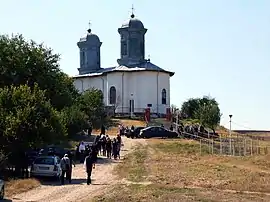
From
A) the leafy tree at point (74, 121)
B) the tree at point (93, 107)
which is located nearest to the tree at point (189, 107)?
the tree at point (93, 107)

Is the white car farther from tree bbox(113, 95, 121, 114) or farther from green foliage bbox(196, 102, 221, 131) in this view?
tree bbox(113, 95, 121, 114)

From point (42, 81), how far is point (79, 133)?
1378 cm

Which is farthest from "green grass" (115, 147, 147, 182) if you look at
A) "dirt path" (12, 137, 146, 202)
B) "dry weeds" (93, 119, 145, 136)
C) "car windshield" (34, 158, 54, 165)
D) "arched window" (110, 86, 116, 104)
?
"arched window" (110, 86, 116, 104)

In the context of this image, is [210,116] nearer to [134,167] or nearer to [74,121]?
[74,121]

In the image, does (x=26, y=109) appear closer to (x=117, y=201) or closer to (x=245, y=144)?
(x=117, y=201)

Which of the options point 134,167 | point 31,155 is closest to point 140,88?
point 134,167

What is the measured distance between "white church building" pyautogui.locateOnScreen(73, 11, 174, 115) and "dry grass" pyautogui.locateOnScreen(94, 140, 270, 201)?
117ft

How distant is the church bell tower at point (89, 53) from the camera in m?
98.1

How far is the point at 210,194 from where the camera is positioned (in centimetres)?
2681

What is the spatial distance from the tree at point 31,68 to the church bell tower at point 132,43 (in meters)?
40.3

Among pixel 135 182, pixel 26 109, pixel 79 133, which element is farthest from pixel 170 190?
pixel 79 133

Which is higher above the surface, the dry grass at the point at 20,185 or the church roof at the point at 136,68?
Answer: the church roof at the point at 136,68

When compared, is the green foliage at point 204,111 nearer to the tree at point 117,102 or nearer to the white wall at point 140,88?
the white wall at point 140,88

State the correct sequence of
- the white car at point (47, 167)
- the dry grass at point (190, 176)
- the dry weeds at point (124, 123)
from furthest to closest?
the dry weeds at point (124, 123) → the white car at point (47, 167) → the dry grass at point (190, 176)
